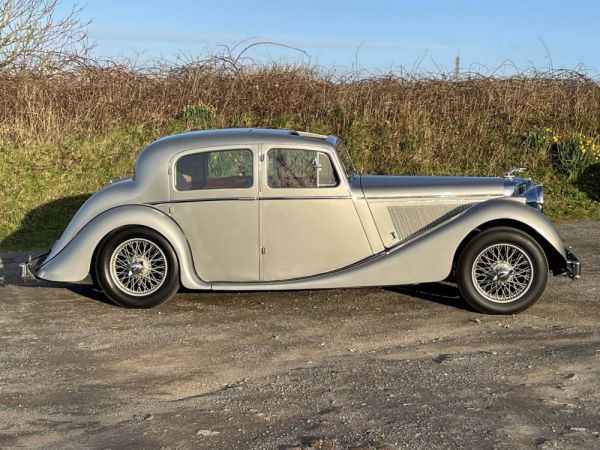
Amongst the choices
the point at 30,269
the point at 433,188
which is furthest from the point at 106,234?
the point at 433,188

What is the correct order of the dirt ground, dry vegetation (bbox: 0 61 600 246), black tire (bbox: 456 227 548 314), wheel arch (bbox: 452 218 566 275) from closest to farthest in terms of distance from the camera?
1. the dirt ground
2. black tire (bbox: 456 227 548 314)
3. wheel arch (bbox: 452 218 566 275)
4. dry vegetation (bbox: 0 61 600 246)

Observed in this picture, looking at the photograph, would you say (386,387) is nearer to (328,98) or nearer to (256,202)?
(256,202)

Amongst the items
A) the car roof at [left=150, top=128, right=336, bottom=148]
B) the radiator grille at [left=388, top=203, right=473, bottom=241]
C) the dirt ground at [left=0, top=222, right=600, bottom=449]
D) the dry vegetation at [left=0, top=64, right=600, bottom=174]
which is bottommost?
the dirt ground at [left=0, top=222, right=600, bottom=449]

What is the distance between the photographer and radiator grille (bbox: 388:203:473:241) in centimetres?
679

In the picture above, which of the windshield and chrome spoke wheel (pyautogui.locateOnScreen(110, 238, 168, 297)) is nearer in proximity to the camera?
chrome spoke wheel (pyautogui.locateOnScreen(110, 238, 168, 297))

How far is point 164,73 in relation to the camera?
16422 mm

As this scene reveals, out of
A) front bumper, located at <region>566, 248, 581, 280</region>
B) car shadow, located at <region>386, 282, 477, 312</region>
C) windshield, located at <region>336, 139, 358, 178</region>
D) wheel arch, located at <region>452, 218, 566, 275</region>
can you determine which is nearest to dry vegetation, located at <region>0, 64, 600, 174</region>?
car shadow, located at <region>386, 282, 477, 312</region>

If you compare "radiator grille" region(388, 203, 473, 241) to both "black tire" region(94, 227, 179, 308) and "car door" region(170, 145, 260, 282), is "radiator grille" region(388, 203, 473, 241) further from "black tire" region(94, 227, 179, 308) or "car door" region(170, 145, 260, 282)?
"black tire" region(94, 227, 179, 308)

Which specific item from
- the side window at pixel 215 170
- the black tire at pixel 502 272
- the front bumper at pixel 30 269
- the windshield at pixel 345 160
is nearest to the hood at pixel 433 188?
the windshield at pixel 345 160

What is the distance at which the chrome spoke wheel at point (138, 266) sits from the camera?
6723 mm

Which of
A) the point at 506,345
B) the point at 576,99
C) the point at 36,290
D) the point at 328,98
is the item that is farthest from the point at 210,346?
the point at 576,99

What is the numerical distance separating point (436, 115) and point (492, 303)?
988 centimetres

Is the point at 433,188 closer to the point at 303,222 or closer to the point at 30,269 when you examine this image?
the point at 303,222

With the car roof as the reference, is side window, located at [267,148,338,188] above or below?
below
